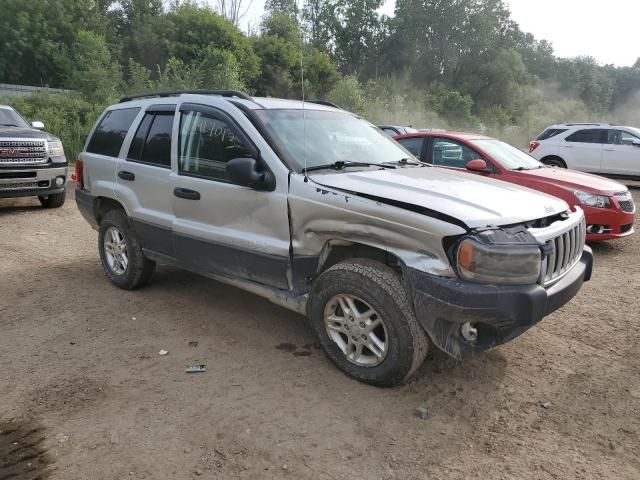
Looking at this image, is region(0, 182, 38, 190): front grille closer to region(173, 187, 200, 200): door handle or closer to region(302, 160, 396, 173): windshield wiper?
region(173, 187, 200, 200): door handle

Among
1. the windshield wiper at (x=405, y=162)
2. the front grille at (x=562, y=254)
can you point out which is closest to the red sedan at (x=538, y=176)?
the windshield wiper at (x=405, y=162)

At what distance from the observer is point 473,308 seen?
2.77 m

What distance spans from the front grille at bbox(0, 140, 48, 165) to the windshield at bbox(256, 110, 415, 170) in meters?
6.25

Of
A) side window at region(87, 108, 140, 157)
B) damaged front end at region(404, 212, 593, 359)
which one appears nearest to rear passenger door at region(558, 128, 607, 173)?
damaged front end at region(404, 212, 593, 359)

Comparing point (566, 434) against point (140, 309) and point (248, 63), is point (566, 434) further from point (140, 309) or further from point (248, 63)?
point (248, 63)

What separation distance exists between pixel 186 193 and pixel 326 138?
120 cm

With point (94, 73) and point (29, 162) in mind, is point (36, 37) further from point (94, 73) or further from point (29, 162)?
point (29, 162)

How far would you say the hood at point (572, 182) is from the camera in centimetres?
657

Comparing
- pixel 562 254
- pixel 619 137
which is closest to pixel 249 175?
pixel 562 254

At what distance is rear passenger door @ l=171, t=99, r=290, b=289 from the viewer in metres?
3.59

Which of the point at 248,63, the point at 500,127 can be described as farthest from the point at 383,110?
the point at 500,127

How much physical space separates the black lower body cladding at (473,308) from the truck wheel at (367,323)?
4.8 inches

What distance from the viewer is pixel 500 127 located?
41469mm

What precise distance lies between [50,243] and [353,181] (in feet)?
17.5
